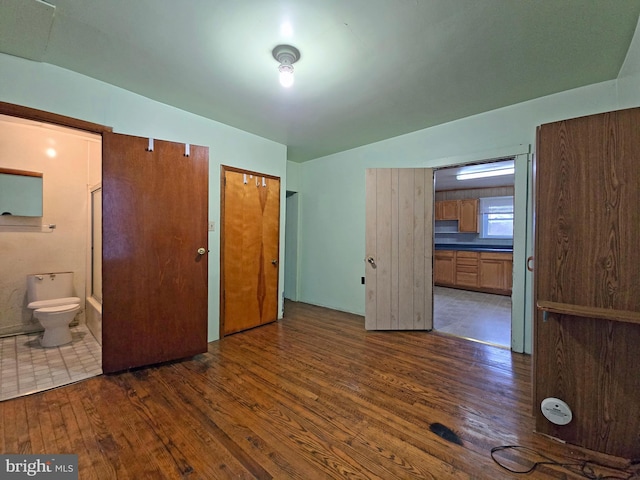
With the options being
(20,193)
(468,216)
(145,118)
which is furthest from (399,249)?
(20,193)

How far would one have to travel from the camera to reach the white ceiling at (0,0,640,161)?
1.48 meters

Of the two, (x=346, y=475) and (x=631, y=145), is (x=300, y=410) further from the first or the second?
(x=631, y=145)

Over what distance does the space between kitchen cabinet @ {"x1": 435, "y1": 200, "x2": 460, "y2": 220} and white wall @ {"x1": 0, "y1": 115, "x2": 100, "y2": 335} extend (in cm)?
711

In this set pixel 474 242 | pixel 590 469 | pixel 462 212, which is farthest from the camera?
pixel 474 242

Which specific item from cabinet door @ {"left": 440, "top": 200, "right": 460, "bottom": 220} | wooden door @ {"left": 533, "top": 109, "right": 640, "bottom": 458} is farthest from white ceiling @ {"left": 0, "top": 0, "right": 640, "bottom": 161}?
cabinet door @ {"left": 440, "top": 200, "right": 460, "bottom": 220}

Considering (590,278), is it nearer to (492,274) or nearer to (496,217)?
(492,274)

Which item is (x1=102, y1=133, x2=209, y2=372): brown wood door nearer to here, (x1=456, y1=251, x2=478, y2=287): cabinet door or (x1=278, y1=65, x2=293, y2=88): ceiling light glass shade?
(x1=278, y1=65, x2=293, y2=88): ceiling light glass shade

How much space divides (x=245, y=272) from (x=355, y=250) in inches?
67.2

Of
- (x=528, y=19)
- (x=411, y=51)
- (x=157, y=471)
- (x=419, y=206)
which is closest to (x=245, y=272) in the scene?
(x=157, y=471)

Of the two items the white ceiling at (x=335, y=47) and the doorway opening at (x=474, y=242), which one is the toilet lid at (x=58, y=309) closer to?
the white ceiling at (x=335, y=47)

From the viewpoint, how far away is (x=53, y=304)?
2912 millimetres

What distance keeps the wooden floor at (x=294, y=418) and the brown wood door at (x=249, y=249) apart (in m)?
0.73

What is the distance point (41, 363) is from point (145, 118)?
2538 millimetres

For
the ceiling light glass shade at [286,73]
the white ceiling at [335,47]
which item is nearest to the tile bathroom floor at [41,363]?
the white ceiling at [335,47]
